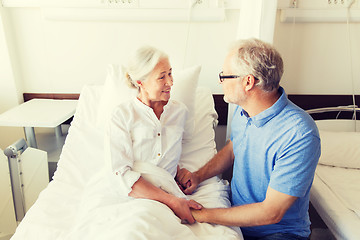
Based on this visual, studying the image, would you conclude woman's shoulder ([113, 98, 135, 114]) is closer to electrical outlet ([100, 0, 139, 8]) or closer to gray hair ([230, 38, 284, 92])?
gray hair ([230, 38, 284, 92])

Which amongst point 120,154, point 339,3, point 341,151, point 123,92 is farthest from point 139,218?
point 339,3

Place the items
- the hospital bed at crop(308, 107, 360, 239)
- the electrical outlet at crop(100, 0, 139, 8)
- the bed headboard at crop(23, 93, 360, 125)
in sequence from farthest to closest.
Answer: the bed headboard at crop(23, 93, 360, 125) < the electrical outlet at crop(100, 0, 139, 8) < the hospital bed at crop(308, 107, 360, 239)

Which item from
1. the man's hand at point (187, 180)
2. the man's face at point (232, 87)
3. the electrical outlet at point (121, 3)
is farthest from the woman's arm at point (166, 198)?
the electrical outlet at point (121, 3)

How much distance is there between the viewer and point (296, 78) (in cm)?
235

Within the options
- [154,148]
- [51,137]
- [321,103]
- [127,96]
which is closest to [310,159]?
[154,148]

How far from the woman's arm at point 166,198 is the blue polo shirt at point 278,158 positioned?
11.2 inches

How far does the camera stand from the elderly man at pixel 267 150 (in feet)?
3.80

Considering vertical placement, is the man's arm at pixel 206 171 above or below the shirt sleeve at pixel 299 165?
below

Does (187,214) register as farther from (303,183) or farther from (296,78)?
(296,78)

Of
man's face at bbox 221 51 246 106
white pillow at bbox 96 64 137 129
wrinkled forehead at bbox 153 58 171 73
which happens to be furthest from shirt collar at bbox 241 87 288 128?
white pillow at bbox 96 64 137 129

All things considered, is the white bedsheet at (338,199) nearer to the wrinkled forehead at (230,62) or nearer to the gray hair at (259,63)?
the gray hair at (259,63)

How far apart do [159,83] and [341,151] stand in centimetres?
133

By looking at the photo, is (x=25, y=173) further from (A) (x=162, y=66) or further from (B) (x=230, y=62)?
(B) (x=230, y=62)

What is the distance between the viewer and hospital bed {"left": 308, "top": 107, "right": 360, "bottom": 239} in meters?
1.42
